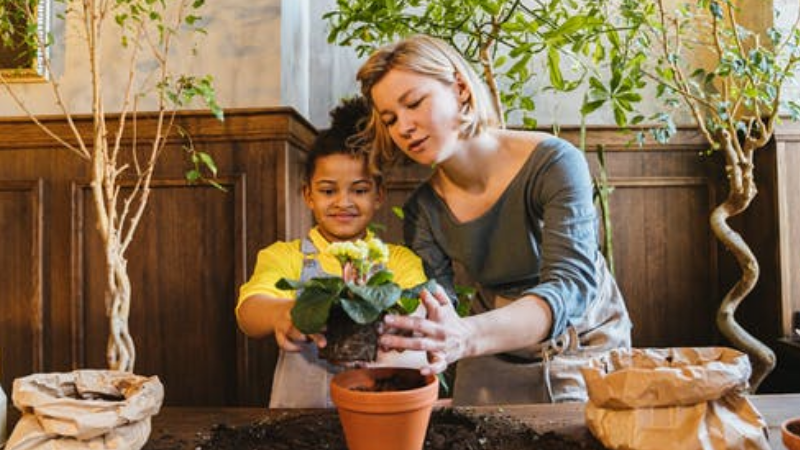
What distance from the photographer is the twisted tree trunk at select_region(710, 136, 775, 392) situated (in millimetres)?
1919

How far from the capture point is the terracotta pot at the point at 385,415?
72cm

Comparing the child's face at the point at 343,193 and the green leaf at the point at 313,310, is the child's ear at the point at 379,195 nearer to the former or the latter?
the child's face at the point at 343,193

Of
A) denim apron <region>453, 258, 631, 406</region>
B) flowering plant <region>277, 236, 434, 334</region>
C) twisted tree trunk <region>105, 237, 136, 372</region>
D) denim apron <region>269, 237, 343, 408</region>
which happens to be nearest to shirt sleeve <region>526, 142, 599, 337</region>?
denim apron <region>453, 258, 631, 406</region>

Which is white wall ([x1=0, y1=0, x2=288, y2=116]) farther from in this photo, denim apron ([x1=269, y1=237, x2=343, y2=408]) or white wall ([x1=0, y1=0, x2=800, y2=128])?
denim apron ([x1=269, y1=237, x2=343, y2=408])

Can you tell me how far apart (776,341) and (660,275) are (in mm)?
473

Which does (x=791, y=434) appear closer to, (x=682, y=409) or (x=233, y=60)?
(x=682, y=409)

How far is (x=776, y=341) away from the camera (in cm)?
217

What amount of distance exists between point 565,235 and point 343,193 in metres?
0.52

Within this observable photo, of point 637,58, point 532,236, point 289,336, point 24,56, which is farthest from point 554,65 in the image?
point 24,56

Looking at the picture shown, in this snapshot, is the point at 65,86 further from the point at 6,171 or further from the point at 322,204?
A: the point at 322,204

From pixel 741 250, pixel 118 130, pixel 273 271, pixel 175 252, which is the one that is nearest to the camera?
pixel 273 271

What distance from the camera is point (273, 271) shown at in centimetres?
129

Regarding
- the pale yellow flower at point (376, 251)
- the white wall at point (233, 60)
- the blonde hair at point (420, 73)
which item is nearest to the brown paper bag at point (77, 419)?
the pale yellow flower at point (376, 251)


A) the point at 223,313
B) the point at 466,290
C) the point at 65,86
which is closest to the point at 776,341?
the point at 466,290
